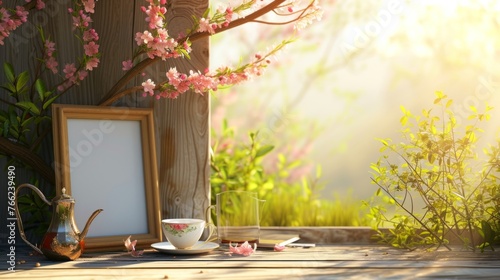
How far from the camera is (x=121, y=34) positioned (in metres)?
2.50

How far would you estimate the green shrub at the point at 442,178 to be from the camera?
7.86ft

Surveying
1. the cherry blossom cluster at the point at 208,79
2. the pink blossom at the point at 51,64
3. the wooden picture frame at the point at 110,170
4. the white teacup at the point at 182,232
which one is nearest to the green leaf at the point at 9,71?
the pink blossom at the point at 51,64

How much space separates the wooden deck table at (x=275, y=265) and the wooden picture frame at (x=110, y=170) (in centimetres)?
10

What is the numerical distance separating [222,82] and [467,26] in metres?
2.78

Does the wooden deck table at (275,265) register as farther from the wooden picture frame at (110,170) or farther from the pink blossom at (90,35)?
the pink blossom at (90,35)

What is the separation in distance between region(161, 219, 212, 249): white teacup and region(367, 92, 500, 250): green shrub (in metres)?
0.70

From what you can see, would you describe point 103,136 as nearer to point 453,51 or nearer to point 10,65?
point 10,65

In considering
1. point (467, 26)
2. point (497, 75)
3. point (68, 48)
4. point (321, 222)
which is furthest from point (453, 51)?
point (68, 48)

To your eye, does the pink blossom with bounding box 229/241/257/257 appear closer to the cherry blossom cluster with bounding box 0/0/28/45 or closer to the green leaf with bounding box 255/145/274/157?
the green leaf with bounding box 255/145/274/157

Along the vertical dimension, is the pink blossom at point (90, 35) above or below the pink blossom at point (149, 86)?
above

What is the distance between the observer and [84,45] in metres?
2.30

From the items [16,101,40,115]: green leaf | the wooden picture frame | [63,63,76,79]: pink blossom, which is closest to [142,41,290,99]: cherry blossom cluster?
the wooden picture frame

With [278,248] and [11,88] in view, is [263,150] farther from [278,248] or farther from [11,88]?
[11,88]

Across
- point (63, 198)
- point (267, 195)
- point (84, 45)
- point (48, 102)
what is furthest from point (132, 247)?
point (267, 195)
